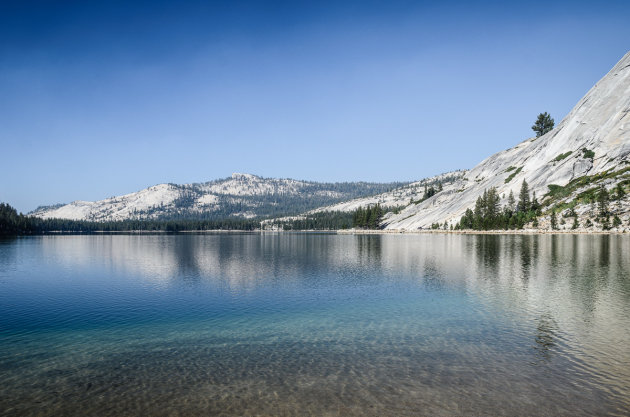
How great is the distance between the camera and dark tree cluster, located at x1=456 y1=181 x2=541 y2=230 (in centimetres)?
15600

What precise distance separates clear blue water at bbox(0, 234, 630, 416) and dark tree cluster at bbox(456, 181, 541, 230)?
399 ft

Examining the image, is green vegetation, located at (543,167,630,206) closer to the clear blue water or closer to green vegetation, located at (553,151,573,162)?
green vegetation, located at (553,151,573,162)

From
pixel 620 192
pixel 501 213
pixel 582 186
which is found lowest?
pixel 501 213

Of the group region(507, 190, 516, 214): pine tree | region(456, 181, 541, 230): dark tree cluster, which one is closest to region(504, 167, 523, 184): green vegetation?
region(456, 181, 541, 230): dark tree cluster

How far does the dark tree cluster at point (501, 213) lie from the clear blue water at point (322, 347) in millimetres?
121657

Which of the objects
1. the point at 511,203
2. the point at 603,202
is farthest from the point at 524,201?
the point at 603,202

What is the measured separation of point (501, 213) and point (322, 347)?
542 ft

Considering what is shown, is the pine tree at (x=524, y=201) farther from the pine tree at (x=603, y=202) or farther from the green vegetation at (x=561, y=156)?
the pine tree at (x=603, y=202)

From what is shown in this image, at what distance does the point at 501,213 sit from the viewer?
167 m

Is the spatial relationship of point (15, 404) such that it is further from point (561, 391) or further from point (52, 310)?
point (561, 391)

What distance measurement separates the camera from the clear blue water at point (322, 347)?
15961mm

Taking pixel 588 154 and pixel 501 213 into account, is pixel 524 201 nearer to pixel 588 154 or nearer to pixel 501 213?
pixel 501 213

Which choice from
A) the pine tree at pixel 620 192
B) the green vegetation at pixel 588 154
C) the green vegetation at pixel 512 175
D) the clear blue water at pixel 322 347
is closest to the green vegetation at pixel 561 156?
the green vegetation at pixel 588 154

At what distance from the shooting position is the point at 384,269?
5650 centimetres
